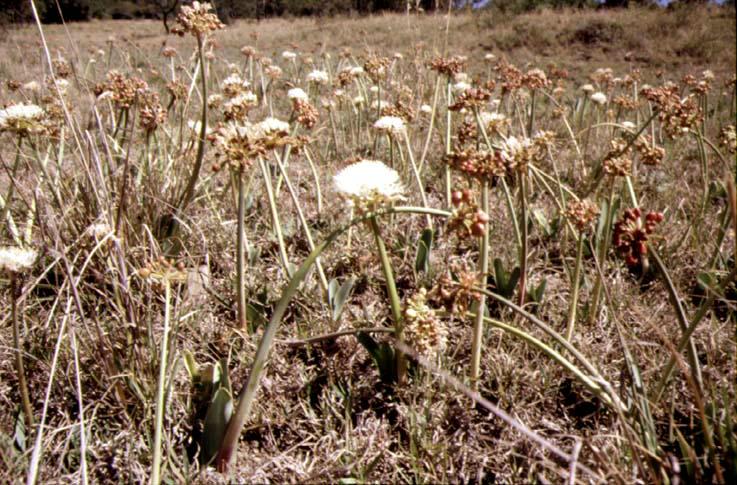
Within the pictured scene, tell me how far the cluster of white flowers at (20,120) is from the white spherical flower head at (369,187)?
1.31 m

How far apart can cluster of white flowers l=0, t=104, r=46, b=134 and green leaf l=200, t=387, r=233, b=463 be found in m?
1.30

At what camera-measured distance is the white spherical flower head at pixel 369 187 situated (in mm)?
1081

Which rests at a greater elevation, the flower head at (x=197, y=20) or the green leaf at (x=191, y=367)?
the flower head at (x=197, y=20)

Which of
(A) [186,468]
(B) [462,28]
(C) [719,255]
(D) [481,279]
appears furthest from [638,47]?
(A) [186,468]

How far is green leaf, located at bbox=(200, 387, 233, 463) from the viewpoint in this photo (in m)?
1.16

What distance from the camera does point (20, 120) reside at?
1688mm

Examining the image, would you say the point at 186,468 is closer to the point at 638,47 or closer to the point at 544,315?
the point at 544,315

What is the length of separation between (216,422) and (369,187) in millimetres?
721

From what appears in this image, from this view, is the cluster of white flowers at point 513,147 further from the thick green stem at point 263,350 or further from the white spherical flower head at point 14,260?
the white spherical flower head at point 14,260

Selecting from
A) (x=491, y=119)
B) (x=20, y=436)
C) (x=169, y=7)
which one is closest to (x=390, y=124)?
(x=491, y=119)

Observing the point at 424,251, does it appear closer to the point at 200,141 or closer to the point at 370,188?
the point at 370,188

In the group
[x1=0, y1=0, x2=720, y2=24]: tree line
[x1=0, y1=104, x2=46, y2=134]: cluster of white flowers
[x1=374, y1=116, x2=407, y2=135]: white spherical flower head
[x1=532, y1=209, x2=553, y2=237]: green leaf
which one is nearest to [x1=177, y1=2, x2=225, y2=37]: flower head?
[x1=0, y1=104, x2=46, y2=134]: cluster of white flowers

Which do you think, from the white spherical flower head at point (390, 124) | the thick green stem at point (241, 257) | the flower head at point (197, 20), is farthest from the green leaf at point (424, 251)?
the flower head at point (197, 20)

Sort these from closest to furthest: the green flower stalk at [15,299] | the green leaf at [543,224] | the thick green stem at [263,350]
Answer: the thick green stem at [263,350]
the green flower stalk at [15,299]
the green leaf at [543,224]
